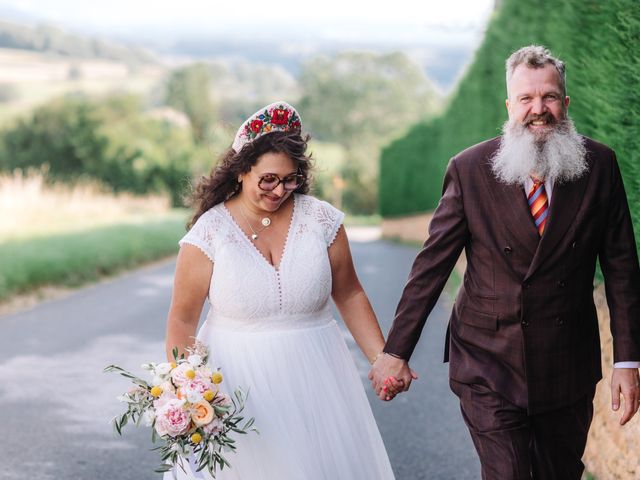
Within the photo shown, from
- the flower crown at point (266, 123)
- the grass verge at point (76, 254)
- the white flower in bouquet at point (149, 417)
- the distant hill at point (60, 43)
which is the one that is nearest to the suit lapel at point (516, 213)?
the flower crown at point (266, 123)

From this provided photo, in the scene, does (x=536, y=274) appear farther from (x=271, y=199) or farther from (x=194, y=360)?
(x=194, y=360)

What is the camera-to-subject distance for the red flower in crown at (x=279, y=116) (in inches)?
151

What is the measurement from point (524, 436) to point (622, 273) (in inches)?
28.4

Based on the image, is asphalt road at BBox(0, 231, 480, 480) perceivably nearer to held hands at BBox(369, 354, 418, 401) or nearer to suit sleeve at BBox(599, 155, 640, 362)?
held hands at BBox(369, 354, 418, 401)

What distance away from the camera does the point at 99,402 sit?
7.16m

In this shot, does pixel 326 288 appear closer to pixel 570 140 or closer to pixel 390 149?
pixel 570 140

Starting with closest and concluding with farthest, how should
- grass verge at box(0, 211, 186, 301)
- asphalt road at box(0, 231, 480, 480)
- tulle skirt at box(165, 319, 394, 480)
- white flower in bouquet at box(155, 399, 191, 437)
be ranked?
white flower in bouquet at box(155, 399, 191, 437), tulle skirt at box(165, 319, 394, 480), asphalt road at box(0, 231, 480, 480), grass verge at box(0, 211, 186, 301)

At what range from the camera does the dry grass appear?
18.1m

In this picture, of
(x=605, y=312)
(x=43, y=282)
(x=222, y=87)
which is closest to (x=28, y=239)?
(x=43, y=282)

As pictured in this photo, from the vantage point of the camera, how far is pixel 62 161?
42.9m

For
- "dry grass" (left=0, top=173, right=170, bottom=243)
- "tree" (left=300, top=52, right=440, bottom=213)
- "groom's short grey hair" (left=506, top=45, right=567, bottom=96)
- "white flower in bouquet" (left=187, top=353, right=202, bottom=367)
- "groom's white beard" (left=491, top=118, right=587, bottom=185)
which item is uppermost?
"groom's short grey hair" (left=506, top=45, right=567, bottom=96)

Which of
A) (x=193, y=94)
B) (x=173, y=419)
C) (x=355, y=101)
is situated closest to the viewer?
(x=173, y=419)

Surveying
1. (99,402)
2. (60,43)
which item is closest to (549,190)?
(99,402)

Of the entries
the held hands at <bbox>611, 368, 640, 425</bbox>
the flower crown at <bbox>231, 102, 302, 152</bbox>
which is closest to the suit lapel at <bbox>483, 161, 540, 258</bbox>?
the held hands at <bbox>611, 368, 640, 425</bbox>
